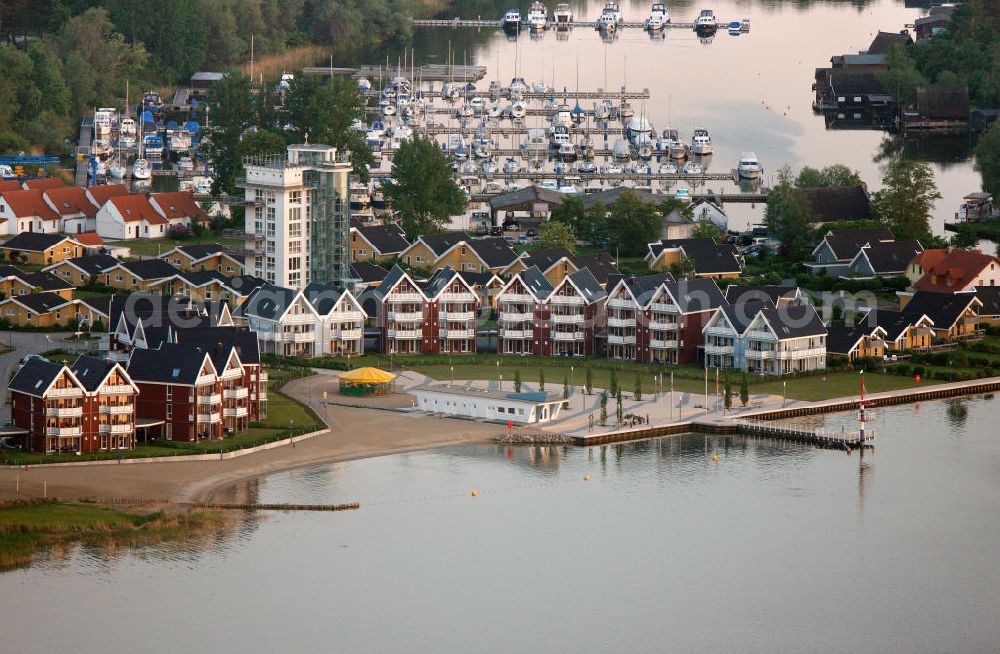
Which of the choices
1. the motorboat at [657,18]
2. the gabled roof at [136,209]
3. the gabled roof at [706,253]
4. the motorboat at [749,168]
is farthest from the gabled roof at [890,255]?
the motorboat at [657,18]

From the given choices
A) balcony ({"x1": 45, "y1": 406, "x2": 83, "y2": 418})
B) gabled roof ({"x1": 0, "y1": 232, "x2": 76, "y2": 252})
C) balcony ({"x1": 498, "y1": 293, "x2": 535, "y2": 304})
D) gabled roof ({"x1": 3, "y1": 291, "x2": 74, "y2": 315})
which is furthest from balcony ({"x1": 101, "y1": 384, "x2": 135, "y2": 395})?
gabled roof ({"x1": 0, "y1": 232, "x2": 76, "y2": 252})

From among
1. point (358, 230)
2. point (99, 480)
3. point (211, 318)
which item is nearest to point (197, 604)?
point (99, 480)

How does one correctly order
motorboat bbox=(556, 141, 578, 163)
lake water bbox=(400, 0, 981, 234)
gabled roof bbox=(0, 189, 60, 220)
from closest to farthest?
gabled roof bbox=(0, 189, 60, 220)
motorboat bbox=(556, 141, 578, 163)
lake water bbox=(400, 0, 981, 234)

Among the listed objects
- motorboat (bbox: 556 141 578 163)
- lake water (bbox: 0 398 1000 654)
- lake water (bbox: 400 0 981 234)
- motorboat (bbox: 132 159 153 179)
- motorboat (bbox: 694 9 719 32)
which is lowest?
lake water (bbox: 0 398 1000 654)

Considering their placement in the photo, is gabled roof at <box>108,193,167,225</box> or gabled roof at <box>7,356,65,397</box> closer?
gabled roof at <box>7,356,65,397</box>

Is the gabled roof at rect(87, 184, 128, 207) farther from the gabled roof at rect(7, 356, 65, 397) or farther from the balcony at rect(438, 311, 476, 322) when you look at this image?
the gabled roof at rect(7, 356, 65, 397)

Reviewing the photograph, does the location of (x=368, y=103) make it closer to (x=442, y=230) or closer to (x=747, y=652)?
(x=442, y=230)
